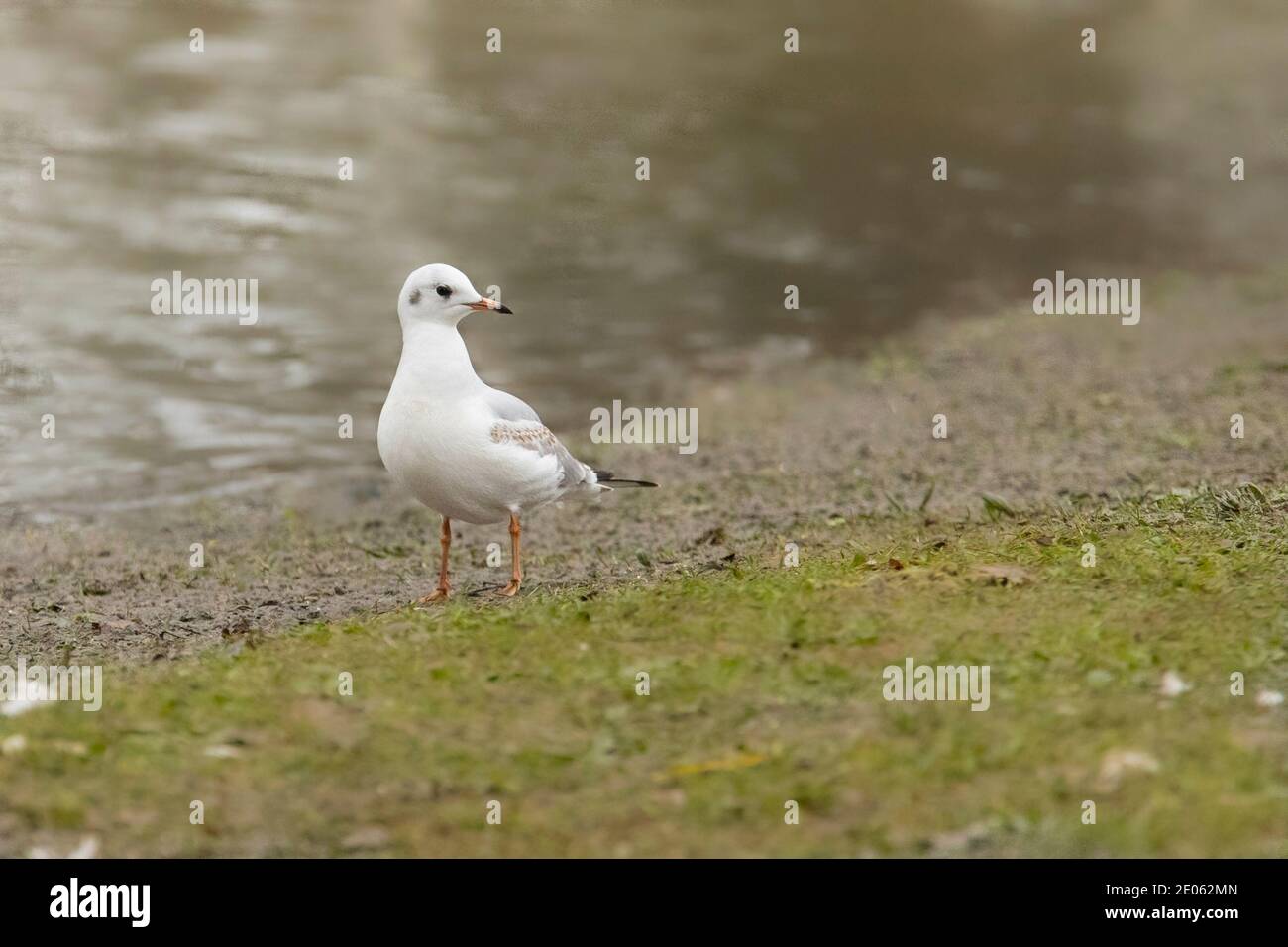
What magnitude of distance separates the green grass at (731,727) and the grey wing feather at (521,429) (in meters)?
0.82

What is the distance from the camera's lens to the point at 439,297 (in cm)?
780

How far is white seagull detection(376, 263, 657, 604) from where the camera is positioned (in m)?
7.62

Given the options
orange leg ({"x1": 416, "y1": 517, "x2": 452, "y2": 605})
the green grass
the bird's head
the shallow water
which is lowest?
the green grass

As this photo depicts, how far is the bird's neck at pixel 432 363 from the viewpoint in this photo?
7668 mm

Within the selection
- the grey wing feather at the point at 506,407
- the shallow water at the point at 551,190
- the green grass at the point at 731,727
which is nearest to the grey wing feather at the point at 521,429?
the grey wing feather at the point at 506,407

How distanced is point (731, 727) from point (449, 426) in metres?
2.39

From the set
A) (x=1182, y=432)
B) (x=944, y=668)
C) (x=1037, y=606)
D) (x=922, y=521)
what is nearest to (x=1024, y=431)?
(x=1182, y=432)

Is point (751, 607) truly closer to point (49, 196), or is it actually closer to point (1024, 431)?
point (1024, 431)

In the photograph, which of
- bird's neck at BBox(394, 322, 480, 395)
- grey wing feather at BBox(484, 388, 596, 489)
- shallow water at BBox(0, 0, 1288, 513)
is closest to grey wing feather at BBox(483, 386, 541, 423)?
grey wing feather at BBox(484, 388, 596, 489)

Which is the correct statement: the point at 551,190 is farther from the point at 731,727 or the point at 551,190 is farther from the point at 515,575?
the point at 731,727

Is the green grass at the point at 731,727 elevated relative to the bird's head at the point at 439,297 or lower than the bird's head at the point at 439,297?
lower

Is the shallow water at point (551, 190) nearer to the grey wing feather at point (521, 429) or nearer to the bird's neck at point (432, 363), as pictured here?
the grey wing feather at point (521, 429)

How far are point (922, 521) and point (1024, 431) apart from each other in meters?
3.20

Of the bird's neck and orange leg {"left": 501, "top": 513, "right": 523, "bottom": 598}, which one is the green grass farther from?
the bird's neck
